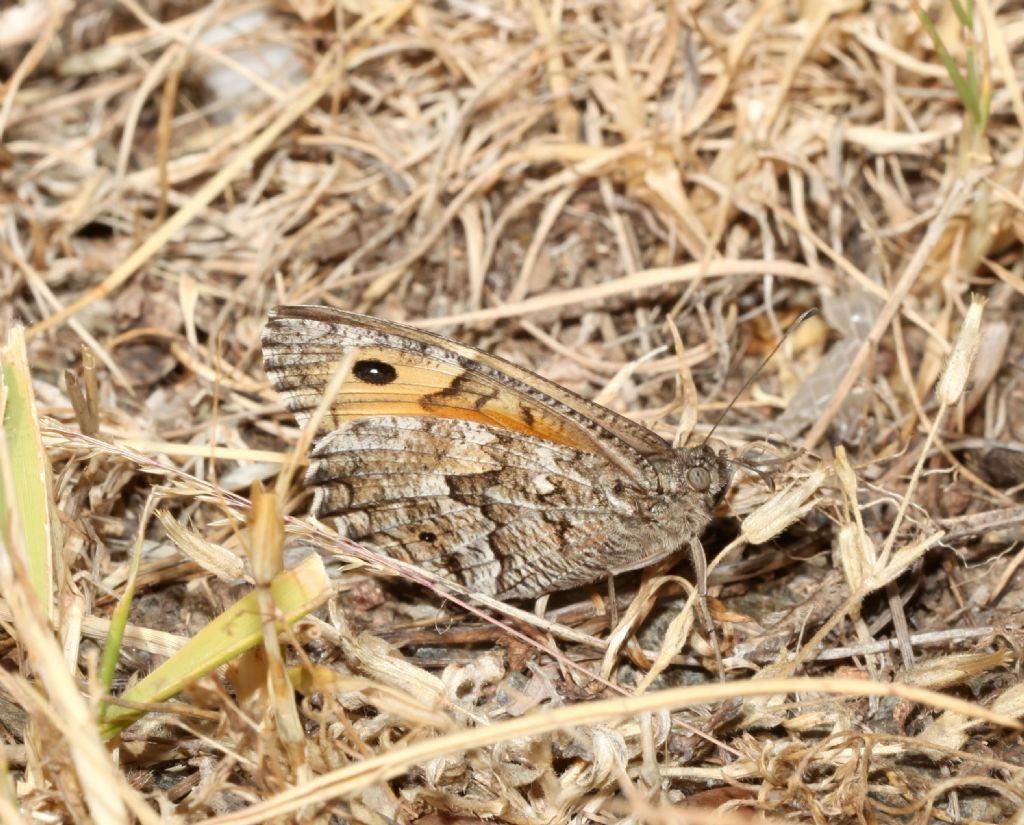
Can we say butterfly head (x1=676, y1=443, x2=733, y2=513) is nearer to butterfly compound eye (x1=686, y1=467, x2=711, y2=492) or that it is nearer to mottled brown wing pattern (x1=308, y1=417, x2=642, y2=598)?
butterfly compound eye (x1=686, y1=467, x2=711, y2=492)

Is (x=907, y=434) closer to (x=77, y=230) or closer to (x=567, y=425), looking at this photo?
(x=567, y=425)

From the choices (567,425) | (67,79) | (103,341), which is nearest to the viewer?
(567,425)

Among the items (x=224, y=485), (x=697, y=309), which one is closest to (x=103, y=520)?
(x=224, y=485)

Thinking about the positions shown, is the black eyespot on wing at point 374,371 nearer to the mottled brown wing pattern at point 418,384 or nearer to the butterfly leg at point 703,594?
the mottled brown wing pattern at point 418,384

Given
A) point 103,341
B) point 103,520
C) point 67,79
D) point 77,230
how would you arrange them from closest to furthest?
point 103,520 < point 103,341 < point 77,230 < point 67,79

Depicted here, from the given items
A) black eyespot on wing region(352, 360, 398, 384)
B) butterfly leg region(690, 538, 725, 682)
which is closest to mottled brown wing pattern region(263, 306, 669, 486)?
black eyespot on wing region(352, 360, 398, 384)

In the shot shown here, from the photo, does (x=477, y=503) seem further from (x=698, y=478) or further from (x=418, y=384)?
(x=698, y=478)
